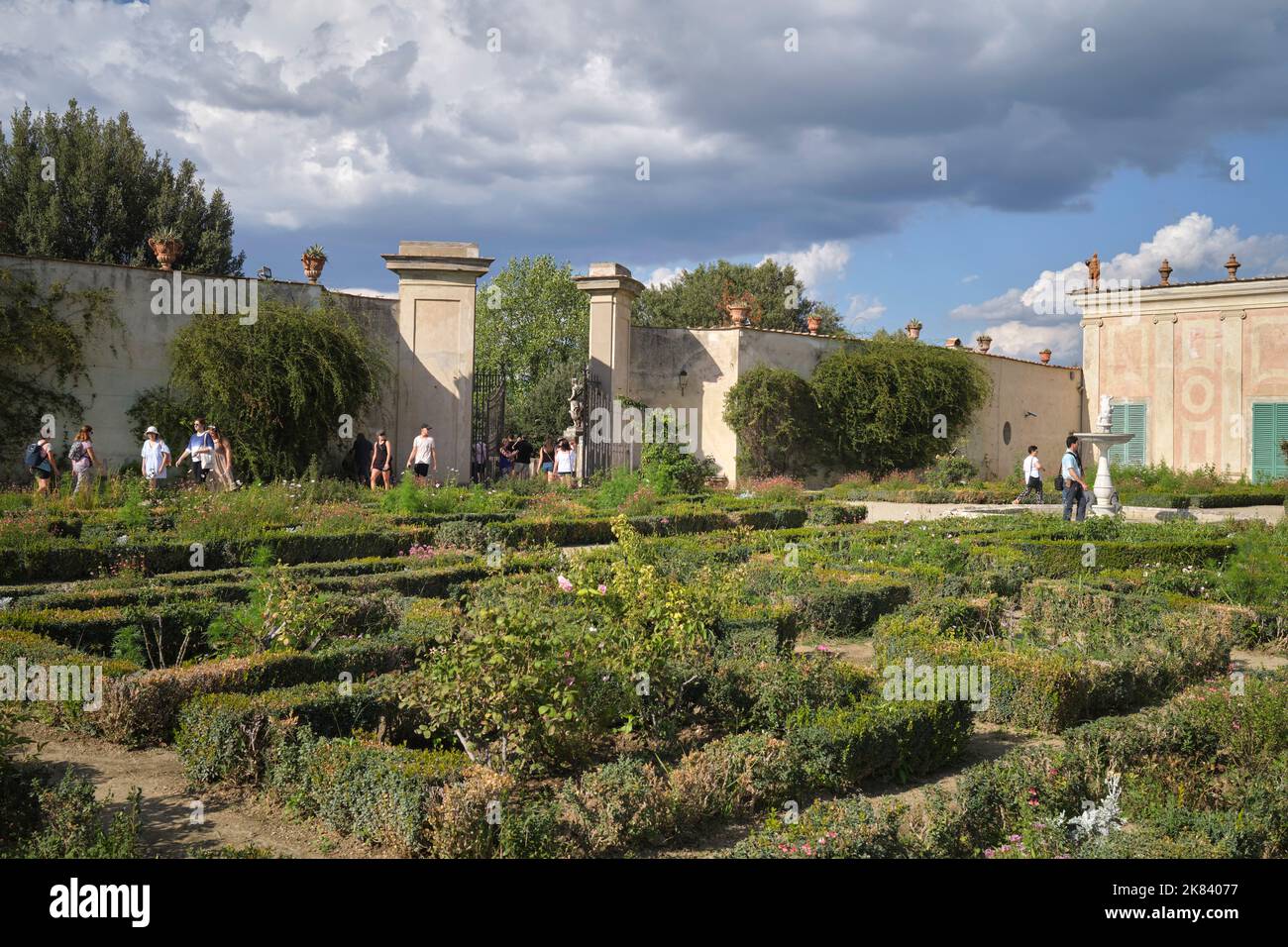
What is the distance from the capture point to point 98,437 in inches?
631

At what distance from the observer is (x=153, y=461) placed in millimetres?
13930

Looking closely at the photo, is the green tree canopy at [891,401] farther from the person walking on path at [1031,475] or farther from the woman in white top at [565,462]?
the woman in white top at [565,462]

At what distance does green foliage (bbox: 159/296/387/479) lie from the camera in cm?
1617

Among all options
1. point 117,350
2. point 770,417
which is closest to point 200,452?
point 117,350

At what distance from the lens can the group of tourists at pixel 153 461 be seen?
44.3 ft

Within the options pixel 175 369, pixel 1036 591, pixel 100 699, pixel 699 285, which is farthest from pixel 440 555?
pixel 699 285

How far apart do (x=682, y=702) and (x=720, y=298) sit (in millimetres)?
36418

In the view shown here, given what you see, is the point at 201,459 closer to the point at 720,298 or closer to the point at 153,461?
the point at 153,461

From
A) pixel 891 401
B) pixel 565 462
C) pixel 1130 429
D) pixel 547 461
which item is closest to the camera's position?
pixel 565 462

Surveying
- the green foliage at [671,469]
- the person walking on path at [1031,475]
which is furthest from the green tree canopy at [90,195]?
the person walking on path at [1031,475]

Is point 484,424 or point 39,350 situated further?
point 484,424

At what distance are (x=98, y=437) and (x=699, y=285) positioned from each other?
29.9 m

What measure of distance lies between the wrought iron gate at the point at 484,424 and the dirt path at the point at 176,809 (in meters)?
13.2

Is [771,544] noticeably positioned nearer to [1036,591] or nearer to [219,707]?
[1036,591]
